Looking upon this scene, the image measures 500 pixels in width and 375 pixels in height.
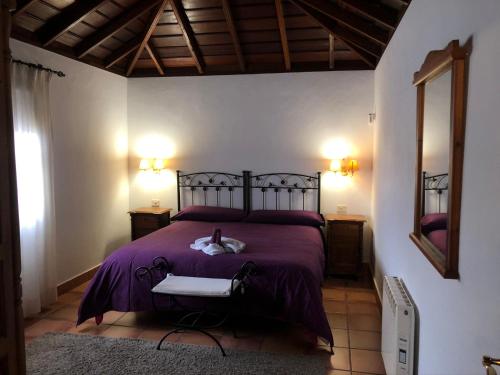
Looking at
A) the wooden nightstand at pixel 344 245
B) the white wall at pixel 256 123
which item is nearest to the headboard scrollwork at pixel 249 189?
the white wall at pixel 256 123

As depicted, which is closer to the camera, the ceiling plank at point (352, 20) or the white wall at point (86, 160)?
the ceiling plank at point (352, 20)

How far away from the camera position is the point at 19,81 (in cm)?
337

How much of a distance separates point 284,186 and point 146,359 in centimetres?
283

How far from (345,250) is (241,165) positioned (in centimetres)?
172

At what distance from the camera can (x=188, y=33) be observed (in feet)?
14.4

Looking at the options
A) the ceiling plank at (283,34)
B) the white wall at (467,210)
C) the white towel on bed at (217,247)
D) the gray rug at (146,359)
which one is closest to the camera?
the white wall at (467,210)

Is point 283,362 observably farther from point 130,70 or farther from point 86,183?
point 130,70

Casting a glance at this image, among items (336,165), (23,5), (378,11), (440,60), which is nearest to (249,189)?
(336,165)

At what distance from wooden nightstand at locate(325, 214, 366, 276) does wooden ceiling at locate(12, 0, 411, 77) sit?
73.5 inches

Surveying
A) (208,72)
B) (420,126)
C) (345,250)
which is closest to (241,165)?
(208,72)

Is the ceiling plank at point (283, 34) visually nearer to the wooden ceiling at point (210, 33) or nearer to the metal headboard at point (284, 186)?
the wooden ceiling at point (210, 33)

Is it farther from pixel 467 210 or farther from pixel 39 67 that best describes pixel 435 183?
pixel 39 67

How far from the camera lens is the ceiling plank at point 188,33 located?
158 inches

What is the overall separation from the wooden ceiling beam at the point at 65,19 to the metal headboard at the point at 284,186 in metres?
2.60
